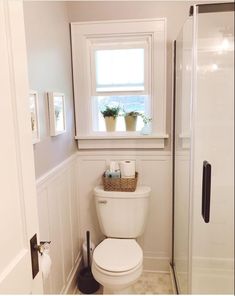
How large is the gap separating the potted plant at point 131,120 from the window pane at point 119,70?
0.20 metres

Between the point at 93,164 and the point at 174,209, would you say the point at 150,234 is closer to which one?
the point at 174,209

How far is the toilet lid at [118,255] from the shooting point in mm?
1707

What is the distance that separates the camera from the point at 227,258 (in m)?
1.30

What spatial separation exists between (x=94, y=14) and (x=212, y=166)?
145 centimetres

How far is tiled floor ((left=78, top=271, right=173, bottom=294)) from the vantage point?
2068 mm

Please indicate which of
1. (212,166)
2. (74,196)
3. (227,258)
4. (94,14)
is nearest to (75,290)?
(74,196)

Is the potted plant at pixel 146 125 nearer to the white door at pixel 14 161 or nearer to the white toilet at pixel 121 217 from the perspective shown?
the white toilet at pixel 121 217

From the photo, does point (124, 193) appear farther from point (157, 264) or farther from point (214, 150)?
point (214, 150)

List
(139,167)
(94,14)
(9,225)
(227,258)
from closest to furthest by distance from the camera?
(9,225) < (227,258) < (94,14) < (139,167)

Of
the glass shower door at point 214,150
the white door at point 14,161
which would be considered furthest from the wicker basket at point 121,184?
the white door at point 14,161

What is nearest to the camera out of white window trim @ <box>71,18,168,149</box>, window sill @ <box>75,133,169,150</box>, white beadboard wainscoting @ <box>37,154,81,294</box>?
white beadboard wainscoting @ <box>37,154,81,294</box>

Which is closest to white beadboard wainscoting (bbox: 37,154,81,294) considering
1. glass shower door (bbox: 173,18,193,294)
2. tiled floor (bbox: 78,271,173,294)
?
tiled floor (bbox: 78,271,173,294)

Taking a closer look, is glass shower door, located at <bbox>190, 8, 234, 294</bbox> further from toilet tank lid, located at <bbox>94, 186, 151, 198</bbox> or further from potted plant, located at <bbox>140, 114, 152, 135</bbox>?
potted plant, located at <bbox>140, 114, 152, 135</bbox>

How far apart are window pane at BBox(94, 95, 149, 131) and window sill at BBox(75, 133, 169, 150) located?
0.10 metres
